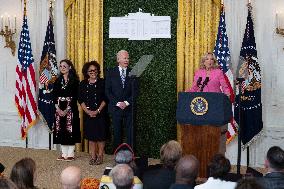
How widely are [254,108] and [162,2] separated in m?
2.23

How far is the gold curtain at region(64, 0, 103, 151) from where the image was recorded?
8500 mm

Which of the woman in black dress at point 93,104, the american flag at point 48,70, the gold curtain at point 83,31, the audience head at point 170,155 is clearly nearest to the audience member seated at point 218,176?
the audience head at point 170,155

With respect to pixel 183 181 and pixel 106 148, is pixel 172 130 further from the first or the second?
pixel 183 181

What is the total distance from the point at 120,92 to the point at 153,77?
3.03 feet

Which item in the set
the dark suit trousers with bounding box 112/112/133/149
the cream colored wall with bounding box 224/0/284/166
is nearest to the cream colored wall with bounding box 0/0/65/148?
the dark suit trousers with bounding box 112/112/133/149

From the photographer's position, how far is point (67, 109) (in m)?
7.96

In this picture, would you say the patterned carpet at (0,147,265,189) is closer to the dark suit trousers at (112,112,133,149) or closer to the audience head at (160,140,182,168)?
the dark suit trousers at (112,112,133,149)

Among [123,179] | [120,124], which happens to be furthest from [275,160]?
[120,124]

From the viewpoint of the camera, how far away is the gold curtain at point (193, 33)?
7.79 meters

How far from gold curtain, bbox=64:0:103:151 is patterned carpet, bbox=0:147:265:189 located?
691 mm

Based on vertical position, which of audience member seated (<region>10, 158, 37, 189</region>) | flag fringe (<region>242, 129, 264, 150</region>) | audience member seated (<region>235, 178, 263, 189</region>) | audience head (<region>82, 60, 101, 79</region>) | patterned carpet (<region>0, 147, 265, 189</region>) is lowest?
patterned carpet (<region>0, 147, 265, 189</region>)

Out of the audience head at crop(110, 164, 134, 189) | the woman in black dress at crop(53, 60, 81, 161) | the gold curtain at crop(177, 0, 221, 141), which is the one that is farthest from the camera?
the woman in black dress at crop(53, 60, 81, 161)

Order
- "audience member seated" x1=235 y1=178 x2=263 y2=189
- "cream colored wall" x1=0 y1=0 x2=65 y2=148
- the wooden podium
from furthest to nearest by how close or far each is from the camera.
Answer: "cream colored wall" x1=0 y1=0 x2=65 y2=148
the wooden podium
"audience member seated" x1=235 y1=178 x2=263 y2=189

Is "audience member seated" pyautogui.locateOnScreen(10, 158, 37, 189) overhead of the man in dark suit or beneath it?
beneath
